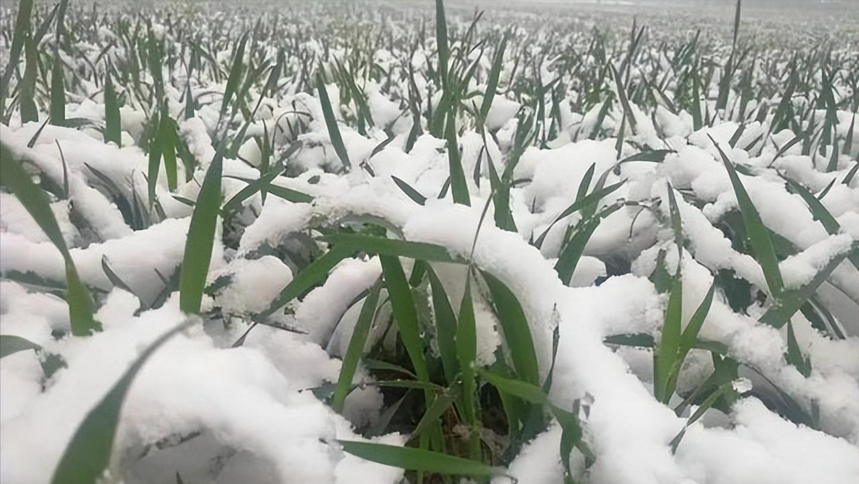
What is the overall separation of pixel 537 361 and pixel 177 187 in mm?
491

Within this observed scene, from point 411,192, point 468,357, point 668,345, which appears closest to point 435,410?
point 468,357

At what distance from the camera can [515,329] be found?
38 cm

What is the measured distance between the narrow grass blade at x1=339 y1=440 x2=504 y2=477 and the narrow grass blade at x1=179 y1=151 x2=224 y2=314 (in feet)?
0.38

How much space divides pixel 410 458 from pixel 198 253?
156 mm

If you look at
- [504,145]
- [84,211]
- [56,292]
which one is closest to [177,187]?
[84,211]

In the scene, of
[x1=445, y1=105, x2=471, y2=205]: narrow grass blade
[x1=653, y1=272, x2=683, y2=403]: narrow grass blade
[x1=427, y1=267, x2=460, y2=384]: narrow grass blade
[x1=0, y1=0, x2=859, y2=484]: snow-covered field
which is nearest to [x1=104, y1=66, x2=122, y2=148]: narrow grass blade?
[x1=0, y1=0, x2=859, y2=484]: snow-covered field

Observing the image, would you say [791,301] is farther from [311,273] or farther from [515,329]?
[311,273]

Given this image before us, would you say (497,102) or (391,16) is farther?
(391,16)

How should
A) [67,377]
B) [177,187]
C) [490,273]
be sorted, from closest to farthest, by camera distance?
[67,377] < [490,273] < [177,187]

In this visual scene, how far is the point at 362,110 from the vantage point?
1149 millimetres

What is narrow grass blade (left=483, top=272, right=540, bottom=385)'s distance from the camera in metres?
0.38

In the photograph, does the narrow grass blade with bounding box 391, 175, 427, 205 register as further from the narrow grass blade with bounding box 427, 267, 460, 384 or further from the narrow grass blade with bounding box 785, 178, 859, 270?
the narrow grass blade with bounding box 785, 178, 859, 270

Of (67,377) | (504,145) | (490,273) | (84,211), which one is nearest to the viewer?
(67,377)

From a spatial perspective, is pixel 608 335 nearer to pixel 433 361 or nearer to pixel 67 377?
pixel 433 361
